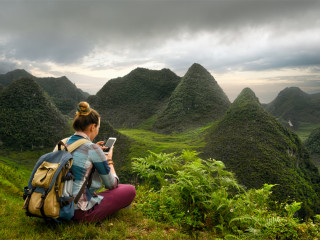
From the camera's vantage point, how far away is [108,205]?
475 centimetres

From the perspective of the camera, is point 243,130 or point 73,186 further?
point 243,130

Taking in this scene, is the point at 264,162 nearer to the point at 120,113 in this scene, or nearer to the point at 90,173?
the point at 90,173

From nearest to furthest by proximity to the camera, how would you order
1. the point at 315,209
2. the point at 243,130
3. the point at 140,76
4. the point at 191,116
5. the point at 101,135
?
1. the point at 315,209
2. the point at 243,130
3. the point at 101,135
4. the point at 191,116
5. the point at 140,76

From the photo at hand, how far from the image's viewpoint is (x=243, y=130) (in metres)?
41.4

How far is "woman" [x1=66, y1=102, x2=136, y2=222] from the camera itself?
4.09 metres

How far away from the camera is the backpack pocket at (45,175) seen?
11.8ft

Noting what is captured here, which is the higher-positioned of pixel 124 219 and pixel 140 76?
pixel 140 76

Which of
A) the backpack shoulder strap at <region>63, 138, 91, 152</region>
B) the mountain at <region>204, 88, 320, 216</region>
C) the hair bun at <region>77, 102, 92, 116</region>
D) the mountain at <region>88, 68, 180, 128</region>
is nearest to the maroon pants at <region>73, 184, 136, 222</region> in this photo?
the backpack shoulder strap at <region>63, 138, 91, 152</region>

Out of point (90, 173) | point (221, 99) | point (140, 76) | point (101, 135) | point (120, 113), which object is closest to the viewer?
point (90, 173)

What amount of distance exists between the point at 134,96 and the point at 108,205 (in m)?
110

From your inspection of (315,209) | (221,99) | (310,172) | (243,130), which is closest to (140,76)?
(221,99)

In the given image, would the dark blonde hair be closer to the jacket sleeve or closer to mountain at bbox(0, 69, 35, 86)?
the jacket sleeve

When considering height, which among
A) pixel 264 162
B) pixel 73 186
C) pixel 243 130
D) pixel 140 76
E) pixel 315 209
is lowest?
pixel 315 209

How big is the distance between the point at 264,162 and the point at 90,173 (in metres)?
32.9
